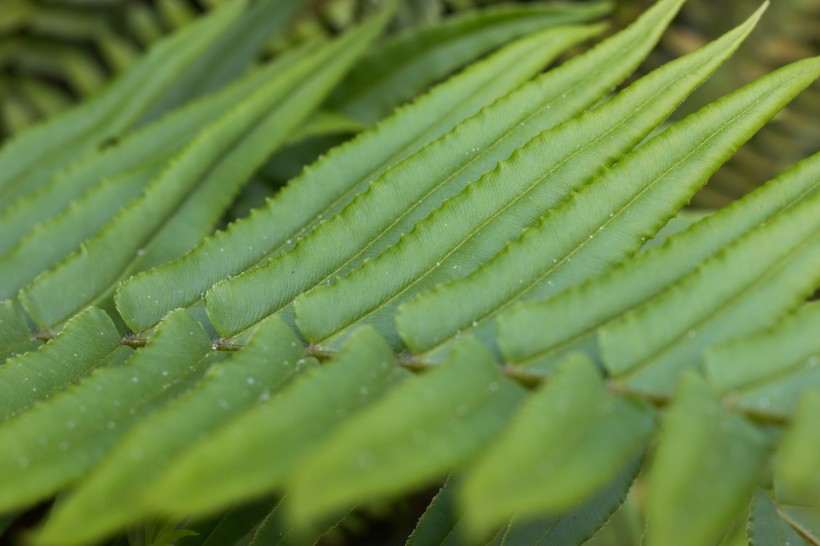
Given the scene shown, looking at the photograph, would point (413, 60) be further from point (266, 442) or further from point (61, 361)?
point (266, 442)

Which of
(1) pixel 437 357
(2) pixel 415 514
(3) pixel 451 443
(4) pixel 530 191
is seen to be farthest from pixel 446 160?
(2) pixel 415 514

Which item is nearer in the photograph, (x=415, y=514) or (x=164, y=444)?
(x=164, y=444)

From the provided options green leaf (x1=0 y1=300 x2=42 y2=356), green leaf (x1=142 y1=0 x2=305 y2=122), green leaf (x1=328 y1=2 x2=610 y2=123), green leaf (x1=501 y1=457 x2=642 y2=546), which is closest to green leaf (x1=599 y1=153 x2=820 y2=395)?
green leaf (x1=501 y1=457 x2=642 y2=546)

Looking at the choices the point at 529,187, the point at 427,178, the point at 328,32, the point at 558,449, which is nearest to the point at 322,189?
the point at 427,178

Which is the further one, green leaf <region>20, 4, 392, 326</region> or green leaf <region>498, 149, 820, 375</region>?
green leaf <region>20, 4, 392, 326</region>

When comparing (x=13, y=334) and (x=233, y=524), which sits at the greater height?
(x=13, y=334)

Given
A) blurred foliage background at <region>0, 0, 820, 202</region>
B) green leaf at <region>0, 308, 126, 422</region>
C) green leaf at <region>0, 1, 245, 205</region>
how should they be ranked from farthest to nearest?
blurred foliage background at <region>0, 0, 820, 202</region>, green leaf at <region>0, 1, 245, 205</region>, green leaf at <region>0, 308, 126, 422</region>

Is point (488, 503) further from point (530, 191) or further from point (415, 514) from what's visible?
point (415, 514)

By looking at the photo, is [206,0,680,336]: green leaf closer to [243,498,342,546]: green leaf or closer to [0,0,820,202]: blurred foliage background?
[243,498,342,546]: green leaf
